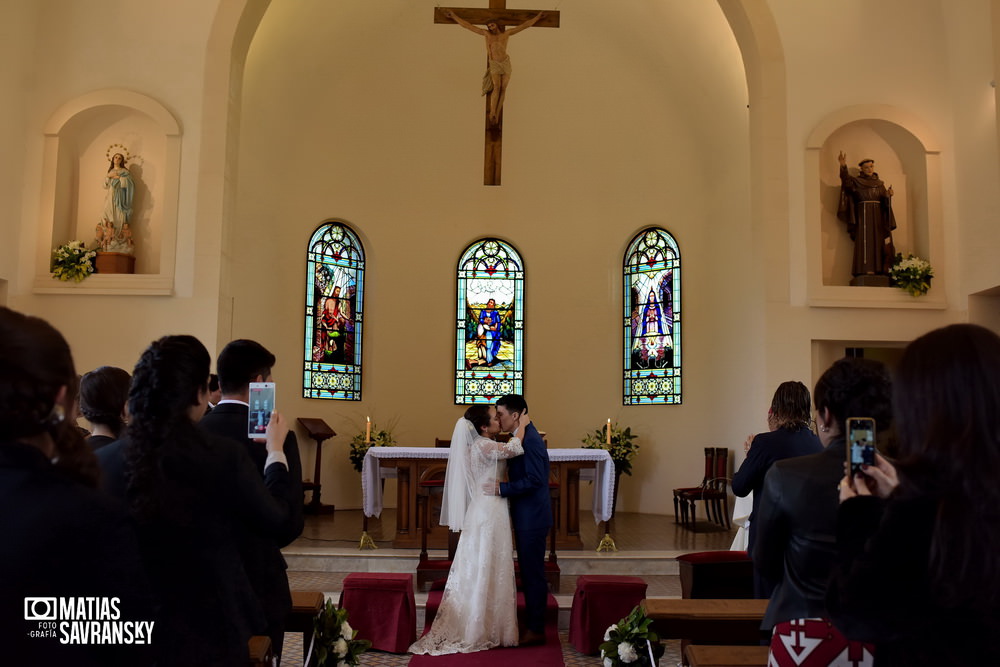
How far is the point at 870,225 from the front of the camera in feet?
30.1

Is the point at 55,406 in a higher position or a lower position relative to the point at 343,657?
higher

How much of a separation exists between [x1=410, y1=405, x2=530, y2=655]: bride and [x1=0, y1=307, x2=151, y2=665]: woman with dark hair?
4406 mm

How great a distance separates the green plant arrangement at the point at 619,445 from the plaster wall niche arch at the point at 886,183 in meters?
3.44

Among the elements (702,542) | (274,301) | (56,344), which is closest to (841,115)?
(702,542)

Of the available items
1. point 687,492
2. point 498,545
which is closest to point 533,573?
point 498,545

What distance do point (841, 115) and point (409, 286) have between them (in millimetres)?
6369

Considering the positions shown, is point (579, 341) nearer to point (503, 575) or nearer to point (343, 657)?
point (503, 575)

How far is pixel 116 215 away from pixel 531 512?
18.4 feet

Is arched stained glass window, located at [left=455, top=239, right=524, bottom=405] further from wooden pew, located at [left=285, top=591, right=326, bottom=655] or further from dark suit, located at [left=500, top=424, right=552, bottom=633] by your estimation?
wooden pew, located at [left=285, top=591, right=326, bottom=655]

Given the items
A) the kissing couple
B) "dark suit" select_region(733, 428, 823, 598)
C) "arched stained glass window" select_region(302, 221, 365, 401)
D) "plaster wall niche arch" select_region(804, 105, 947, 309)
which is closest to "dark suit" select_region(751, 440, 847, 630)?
"dark suit" select_region(733, 428, 823, 598)

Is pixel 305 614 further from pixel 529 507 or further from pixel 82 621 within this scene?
pixel 82 621

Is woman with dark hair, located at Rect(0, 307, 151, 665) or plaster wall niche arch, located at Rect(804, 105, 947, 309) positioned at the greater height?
plaster wall niche arch, located at Rect(804, 105, 947, 309)

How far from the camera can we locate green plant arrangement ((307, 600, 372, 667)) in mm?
4527

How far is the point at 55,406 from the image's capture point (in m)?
1.53
